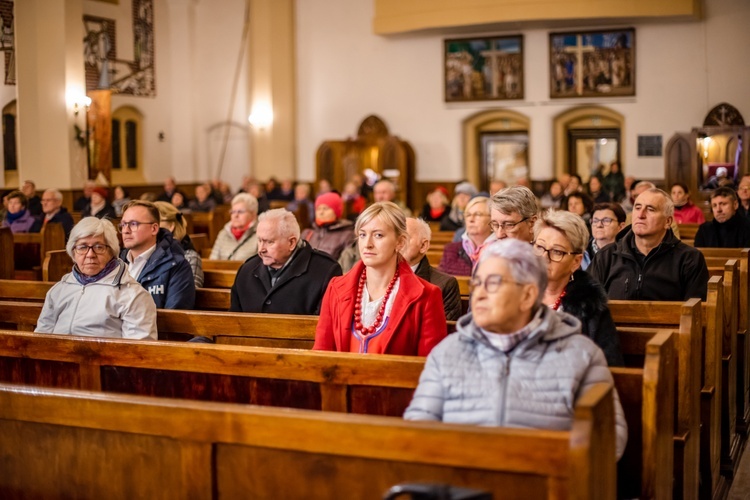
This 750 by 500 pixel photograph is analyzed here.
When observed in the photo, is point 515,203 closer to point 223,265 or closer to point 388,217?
point 388,217

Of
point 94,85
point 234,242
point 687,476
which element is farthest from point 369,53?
point 687,476

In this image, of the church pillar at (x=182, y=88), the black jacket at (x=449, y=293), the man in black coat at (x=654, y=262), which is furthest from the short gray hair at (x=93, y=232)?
the church pillar at (x=182, y=88)

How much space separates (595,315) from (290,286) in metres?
1.90

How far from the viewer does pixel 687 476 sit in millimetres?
3664

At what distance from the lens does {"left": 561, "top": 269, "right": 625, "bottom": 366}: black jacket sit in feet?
10.8

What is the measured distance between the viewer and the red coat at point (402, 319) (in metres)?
3.57

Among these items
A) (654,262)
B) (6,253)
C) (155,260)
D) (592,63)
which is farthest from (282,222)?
(592,63)

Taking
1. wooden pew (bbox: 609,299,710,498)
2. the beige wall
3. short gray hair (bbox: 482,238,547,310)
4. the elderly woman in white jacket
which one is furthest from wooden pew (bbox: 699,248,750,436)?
the beige wall

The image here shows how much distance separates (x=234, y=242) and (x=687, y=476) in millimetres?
4300

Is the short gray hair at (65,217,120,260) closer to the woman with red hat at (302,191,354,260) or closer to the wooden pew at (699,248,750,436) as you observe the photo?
the woman with red hat at (302,191,354,260)

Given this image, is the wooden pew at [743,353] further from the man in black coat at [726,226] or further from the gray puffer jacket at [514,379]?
the gray puffer jacket at [514,379]

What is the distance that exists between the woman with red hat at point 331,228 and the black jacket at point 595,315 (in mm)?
3895

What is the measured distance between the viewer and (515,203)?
4430 millimetres

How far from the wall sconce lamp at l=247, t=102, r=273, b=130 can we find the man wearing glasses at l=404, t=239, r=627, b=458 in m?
16.4
